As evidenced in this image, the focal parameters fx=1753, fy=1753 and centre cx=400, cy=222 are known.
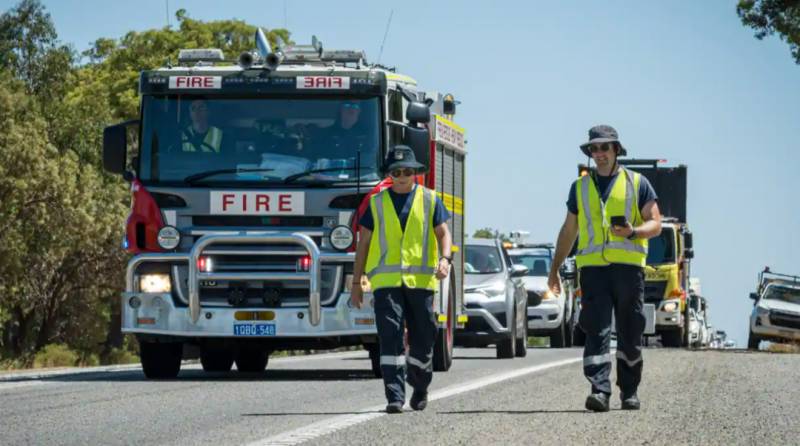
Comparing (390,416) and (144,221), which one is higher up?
(144,221)

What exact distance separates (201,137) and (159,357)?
7.84ft

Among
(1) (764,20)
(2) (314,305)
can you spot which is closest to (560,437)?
(2) (314,305)

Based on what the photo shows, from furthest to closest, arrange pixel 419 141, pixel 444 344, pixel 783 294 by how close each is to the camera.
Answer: pixel 783 294
pixel 444 344
pixel 419 141

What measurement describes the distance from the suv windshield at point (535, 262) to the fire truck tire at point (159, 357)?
56.7ft

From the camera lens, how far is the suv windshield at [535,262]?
34.7m

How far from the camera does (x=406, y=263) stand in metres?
12.6

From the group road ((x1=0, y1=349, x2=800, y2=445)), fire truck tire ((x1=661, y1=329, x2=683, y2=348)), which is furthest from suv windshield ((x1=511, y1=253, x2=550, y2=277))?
road ((x1=0, y1=349, x2=800, y2=445))

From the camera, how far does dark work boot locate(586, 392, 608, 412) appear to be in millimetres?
12102

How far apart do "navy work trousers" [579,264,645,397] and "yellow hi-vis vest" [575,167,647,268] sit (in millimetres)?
73

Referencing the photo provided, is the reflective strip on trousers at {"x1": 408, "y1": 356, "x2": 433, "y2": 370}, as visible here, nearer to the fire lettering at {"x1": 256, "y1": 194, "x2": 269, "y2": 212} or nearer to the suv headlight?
the fire lettering at {"x1": 256, "y1": 194, "x2": 269, "y2": 212}

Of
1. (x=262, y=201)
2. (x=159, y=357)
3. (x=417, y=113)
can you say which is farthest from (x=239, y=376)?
(x=417, y=113)

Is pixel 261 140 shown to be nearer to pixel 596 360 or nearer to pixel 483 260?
pixel 596 360

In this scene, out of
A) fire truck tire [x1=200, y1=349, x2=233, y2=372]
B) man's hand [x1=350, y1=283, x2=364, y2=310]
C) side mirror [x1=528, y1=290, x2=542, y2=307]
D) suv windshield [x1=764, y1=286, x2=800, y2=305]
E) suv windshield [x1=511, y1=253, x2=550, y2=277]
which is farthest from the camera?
suv windshield [x1=764, y1=286, x2=800, y2=305]

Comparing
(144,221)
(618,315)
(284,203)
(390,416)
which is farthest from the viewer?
(144,221)
